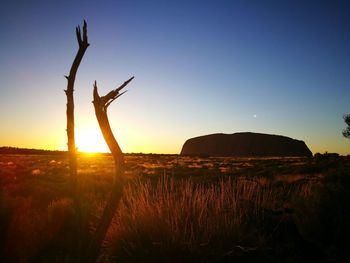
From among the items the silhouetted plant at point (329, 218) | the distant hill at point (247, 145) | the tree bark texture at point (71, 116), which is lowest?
the silhouetted plant at point (329, 218)

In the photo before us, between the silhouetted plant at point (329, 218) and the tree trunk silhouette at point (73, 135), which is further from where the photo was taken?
the tree trunk silhouette at point (73, 135)

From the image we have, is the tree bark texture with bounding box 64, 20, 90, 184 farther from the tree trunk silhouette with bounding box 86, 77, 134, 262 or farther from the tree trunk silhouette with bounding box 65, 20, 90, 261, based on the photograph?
the tree trunk silhouette with bounding box 86, 77, 134, 262

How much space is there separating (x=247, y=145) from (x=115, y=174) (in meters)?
144

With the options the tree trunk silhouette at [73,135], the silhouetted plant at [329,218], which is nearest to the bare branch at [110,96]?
the tree trunk silhouette at [73,135]

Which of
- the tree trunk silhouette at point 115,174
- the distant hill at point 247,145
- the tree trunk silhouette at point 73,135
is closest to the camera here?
the tree trunk silhouette at point 115,174

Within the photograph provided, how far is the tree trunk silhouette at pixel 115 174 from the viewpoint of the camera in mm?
4777

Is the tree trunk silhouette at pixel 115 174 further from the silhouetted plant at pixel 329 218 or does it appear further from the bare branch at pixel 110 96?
the silhouetted plant at pixel 329 218

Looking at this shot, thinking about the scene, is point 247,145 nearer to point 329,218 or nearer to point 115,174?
point 329,218

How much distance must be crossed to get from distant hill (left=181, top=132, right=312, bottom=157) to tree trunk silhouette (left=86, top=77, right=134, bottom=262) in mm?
139388

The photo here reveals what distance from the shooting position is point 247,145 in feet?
475

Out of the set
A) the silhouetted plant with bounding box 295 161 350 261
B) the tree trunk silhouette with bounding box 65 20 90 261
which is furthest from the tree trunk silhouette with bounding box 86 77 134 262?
the silhouetted plant with bounding box 295 161 350 261

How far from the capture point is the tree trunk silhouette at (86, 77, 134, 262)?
478cm

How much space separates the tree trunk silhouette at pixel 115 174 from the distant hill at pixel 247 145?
13939cm

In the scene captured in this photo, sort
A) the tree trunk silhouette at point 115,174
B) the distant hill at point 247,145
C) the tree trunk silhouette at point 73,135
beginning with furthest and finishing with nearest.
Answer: the distant hill at point 247,145
the tree trunk silhouette at point 73,135
the tree trunk silhouette at point 115,174
